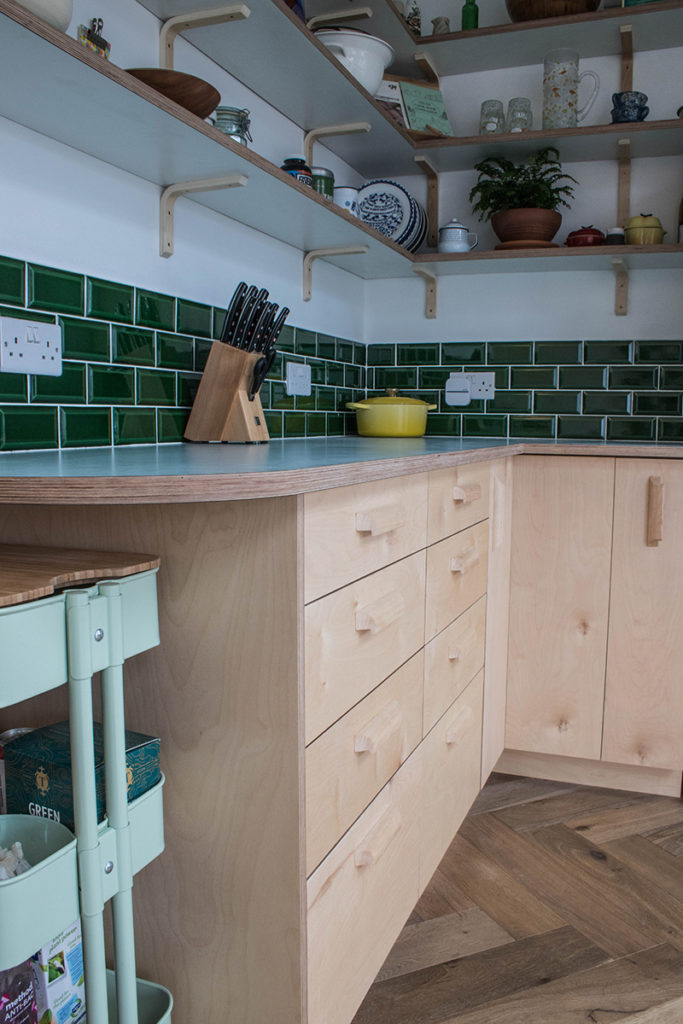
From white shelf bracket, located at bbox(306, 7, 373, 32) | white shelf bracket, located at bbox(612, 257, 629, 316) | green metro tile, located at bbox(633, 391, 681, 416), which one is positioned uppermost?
white shelf bracket, located at bbox(306, 7, 373, 32)

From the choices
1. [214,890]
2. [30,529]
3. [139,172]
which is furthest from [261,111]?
[214,890]

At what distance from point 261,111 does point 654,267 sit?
52.9 inches

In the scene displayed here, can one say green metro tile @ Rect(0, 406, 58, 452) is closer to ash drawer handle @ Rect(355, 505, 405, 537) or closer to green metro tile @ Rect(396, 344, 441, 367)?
ash drawer handle @ Rect(355, 505, 405, 537)

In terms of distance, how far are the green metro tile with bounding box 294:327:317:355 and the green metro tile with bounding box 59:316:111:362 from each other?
89 centimetres

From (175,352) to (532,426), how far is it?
56.3 inches

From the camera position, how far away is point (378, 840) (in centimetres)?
131

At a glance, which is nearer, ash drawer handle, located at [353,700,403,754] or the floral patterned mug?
ash drawer handle, located at [353,700,403,754]

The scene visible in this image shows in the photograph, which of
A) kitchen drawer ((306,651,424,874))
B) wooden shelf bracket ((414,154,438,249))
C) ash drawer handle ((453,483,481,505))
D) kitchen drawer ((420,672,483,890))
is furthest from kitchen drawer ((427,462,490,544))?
wooden shelf bracket ((414,154,438,249))

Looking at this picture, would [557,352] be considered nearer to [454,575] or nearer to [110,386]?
[454,575]

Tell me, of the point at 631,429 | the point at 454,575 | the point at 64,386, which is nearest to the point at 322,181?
the point at 64,386

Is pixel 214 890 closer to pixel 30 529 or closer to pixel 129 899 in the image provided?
pixel 129 899

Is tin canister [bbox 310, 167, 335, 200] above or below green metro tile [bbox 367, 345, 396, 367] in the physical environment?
above

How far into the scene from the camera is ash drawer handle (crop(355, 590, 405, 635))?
1.22 m

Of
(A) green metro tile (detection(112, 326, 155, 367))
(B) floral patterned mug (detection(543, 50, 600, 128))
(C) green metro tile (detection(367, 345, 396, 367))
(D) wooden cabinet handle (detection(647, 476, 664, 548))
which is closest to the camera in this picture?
(A) green metro tile (detection(112, 326, 155, 367))
